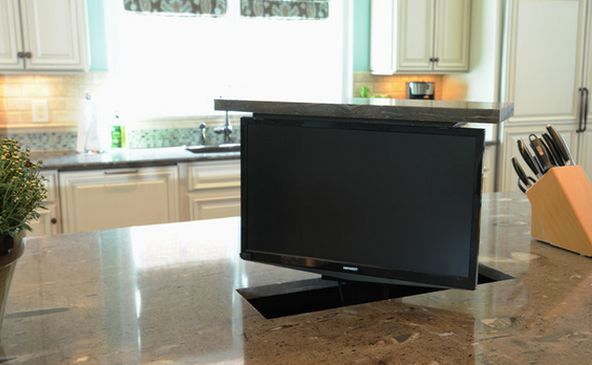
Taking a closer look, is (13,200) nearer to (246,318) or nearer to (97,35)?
(246,318)

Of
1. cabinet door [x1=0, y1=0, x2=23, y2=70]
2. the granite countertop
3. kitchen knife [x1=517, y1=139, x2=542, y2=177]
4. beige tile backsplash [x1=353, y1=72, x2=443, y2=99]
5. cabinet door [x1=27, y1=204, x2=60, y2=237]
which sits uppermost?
cabinet door [x1=0, y1=0, x2=23, y2=70]

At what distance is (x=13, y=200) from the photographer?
3.52ft

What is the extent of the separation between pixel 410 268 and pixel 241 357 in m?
0.41

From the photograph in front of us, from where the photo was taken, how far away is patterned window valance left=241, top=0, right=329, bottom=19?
4.44 m

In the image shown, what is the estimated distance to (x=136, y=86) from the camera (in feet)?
13.8

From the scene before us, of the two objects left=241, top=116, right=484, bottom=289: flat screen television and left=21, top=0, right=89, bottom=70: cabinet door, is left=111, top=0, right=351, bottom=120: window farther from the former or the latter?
left=241, top=116, right=484, bottom=289: flat screen television

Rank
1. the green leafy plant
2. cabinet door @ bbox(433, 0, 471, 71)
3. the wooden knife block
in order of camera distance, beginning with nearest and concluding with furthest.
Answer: the green leafy plant → the wooden knife block → cabinet door @ bbox(433, 0, 471, 71)

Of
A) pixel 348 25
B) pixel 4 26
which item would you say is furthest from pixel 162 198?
pixel 348 25

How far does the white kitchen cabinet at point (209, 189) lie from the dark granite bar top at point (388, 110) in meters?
2.32

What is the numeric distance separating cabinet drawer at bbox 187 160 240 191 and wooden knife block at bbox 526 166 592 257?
2.28 meters

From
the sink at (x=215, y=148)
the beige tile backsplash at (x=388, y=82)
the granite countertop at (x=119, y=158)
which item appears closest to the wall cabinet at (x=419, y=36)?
the beige tile backsplash at (x=388, y=82)

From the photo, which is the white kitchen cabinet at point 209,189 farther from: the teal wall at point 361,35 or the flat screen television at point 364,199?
the flat screen television at point 364,199

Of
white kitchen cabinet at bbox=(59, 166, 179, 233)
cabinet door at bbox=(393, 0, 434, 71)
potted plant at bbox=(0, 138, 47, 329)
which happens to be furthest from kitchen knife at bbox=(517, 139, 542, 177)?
cabinet door at bbox=(393, 0, 434, 71)

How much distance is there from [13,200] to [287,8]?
3721 mm
